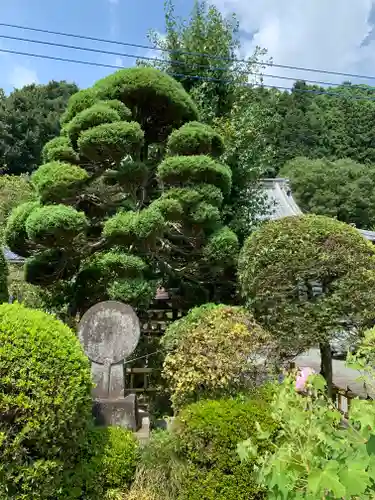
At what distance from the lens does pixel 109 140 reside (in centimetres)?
558

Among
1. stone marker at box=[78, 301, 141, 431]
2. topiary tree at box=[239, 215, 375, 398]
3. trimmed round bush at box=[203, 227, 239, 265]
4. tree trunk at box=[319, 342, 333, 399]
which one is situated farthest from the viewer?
trimmed round bush at box=[203, 227, 239, 265]

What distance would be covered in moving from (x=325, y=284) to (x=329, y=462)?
3685mm

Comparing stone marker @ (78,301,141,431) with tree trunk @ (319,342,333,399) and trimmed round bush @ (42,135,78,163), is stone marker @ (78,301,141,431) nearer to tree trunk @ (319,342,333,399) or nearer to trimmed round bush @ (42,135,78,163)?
tree trunk @ (319,342,333,399)

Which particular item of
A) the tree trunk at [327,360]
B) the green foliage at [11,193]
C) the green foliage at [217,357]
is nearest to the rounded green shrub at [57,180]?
the green foliage at [217,357]

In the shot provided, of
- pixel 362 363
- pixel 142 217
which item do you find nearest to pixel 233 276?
pixel 142 217

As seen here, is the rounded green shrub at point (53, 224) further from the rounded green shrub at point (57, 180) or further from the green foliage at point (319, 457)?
the green foliage at point (319, 457)

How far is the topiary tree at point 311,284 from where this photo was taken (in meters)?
4.71

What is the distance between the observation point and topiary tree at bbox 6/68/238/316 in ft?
18.5

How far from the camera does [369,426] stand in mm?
1572

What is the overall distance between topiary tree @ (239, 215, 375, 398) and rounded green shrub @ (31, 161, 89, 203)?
254 centimetres

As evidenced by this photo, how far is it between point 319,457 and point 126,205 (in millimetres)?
5590

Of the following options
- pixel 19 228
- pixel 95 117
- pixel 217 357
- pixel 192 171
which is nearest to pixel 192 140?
pixel 192 171

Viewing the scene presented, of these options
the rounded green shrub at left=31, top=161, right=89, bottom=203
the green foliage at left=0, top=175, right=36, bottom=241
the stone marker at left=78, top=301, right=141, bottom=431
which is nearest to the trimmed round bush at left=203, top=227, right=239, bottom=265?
the stone marker at left=78, top=301, right=141, bottom=431

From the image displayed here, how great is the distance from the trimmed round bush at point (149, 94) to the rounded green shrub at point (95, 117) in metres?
0.47
